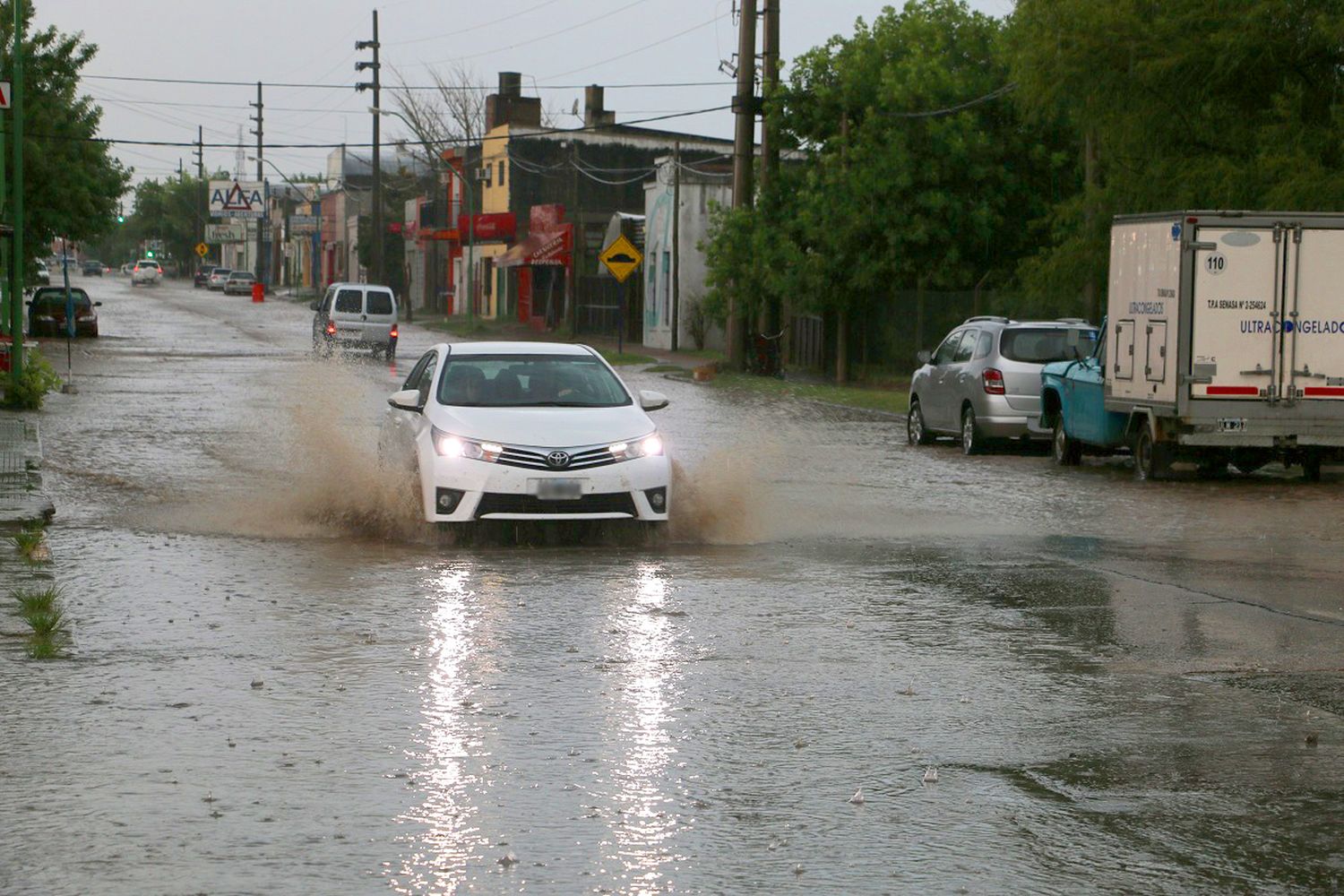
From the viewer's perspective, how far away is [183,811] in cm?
615

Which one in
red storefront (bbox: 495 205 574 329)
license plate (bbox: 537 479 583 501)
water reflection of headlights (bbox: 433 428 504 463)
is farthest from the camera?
red storefront (bbox: 495 205 574 329)

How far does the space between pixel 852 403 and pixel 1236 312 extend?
1524cm

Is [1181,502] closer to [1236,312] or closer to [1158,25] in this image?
[1236,312]

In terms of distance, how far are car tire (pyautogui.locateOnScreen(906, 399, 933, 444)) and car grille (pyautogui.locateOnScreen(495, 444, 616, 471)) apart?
12494 mm

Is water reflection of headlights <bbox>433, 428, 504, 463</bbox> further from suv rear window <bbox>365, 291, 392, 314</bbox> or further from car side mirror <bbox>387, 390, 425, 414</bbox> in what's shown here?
suv rear window <bbox>365, 291, 392, 314</bbox>

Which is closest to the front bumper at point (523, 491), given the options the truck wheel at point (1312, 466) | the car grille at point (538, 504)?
the car grille at point (538, 504)

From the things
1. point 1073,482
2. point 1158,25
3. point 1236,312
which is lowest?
point 1073,482

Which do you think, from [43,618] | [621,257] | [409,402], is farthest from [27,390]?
[621,257]

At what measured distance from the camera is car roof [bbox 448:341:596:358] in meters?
14.8

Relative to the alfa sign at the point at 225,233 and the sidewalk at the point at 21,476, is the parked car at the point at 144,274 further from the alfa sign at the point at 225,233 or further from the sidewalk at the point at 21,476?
the sidewalk at the point at 21,476

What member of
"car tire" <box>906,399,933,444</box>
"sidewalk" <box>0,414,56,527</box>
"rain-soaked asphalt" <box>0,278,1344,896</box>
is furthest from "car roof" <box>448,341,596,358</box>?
"car tire" <box>906,399,933,444</box>

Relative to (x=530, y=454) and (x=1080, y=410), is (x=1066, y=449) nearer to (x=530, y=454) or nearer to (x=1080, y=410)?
(x=1080, y=410)

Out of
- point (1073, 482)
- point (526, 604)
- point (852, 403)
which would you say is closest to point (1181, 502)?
point (1073, 482)

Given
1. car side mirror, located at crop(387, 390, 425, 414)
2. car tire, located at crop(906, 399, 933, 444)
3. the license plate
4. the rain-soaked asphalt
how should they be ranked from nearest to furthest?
the rain-soaked asphalt, the license plate, car side mirror, located at crop(387, 390, 425, 414), car tire, located at crop(906, 399, 933, 444)
